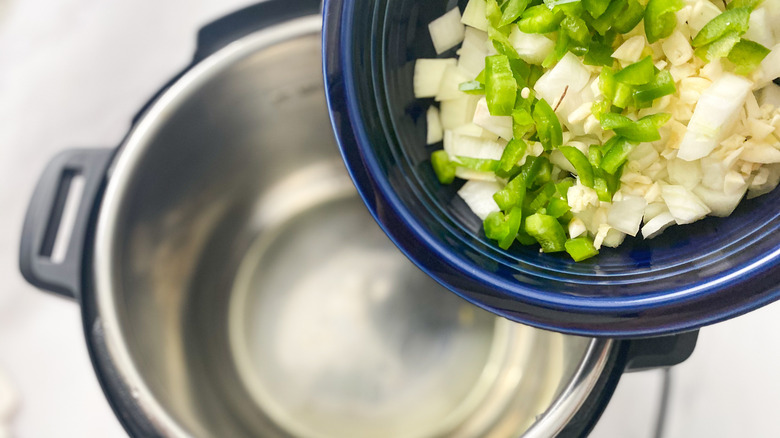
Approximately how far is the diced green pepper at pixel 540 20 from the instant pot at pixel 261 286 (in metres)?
0.34

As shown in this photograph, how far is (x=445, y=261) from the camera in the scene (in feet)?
1.76

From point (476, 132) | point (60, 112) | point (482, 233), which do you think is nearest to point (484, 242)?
point (482, 233)

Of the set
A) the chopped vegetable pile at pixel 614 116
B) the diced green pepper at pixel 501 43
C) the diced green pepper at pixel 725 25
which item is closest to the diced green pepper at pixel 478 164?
the chopped vegetable pile at pixel 614 116

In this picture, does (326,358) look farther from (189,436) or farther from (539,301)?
(539,301)

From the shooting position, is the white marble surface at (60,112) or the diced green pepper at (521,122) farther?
the white marble surface at (60,112)

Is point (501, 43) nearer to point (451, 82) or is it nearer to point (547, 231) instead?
point (451, 82)

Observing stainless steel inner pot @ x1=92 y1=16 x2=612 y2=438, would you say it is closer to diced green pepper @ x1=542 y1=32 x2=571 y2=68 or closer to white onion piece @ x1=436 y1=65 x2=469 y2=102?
white onion piece @ x1=436 y1=65 x2=469 y2=102

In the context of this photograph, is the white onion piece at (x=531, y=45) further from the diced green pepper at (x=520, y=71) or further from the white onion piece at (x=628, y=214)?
the white onion piece at (x=628, y=214)

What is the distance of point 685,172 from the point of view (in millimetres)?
516

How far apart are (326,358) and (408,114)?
0.42 metres

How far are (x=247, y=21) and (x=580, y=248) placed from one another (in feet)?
1.84

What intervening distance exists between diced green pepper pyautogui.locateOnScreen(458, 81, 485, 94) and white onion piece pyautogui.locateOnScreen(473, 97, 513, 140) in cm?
1

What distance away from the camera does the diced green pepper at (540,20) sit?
50 centimetres

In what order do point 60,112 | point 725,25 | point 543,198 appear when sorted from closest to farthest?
1. point 725,25
2. point 543,198
3. point 60,112
